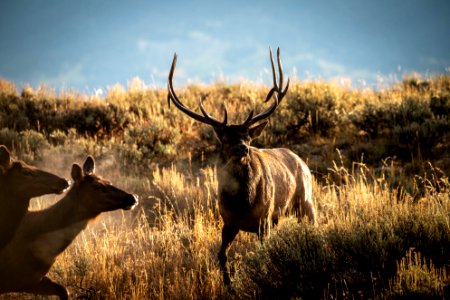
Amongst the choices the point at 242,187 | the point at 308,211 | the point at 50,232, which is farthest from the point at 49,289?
the point at 308,211

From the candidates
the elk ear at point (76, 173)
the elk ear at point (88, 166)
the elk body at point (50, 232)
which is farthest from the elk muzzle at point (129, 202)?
the elk ear at point (88, 166)

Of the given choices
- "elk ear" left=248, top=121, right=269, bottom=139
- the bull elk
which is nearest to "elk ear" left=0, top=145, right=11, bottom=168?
the bull elk

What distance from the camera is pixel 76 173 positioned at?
5.09 m

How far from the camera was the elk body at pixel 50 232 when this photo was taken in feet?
15.1

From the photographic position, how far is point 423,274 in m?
3.88

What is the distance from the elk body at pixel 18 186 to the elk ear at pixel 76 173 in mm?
252

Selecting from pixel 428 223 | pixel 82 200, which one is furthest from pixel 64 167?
pixel 428 223

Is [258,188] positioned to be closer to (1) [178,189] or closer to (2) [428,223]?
(2) [428,223]

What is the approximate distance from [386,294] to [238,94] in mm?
13424

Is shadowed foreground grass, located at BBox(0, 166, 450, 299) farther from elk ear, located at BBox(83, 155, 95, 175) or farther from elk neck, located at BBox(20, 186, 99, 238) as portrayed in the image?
elk ear, located at BBox(83, 155, 95, 175)

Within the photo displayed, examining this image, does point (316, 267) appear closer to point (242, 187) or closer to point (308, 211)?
point (242, 187)

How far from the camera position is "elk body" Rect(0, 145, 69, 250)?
15.5 feet

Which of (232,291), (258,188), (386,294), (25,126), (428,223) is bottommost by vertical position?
(232,291)

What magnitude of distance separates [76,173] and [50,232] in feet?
2.35
